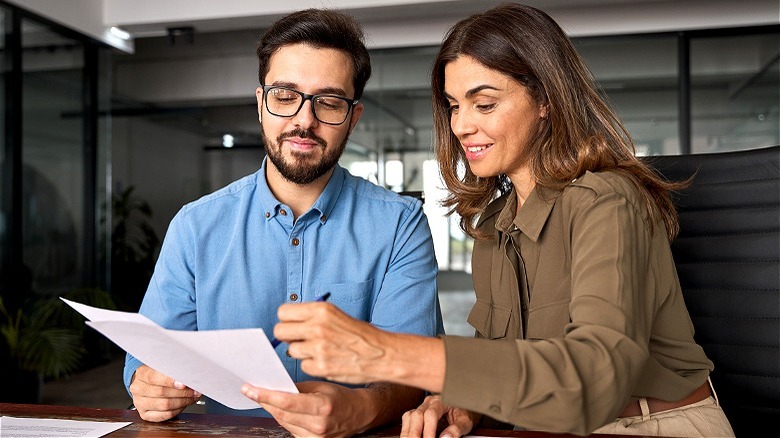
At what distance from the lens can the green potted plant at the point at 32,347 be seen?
13.3 feet

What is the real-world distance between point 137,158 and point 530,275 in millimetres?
5797

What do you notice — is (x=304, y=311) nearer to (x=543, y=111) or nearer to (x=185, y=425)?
(x=185, y=425)

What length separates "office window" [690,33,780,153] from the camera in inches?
191

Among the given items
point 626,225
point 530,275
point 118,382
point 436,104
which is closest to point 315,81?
point 436,104

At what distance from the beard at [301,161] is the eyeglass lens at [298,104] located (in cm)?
5

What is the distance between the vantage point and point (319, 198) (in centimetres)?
165

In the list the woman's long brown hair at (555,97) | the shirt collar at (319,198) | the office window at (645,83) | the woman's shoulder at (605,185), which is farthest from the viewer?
the office window at (645,83)

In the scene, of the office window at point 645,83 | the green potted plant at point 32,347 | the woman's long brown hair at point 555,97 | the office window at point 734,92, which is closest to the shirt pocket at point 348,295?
the woman's long brown hair at point 555,97

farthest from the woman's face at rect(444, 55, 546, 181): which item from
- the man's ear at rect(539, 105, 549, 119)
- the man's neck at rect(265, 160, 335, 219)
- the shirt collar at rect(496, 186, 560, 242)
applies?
the man's neck at rect(265, 160, 335, 219)

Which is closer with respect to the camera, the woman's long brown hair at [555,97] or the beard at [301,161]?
the woman's long brown hair at [555,97]

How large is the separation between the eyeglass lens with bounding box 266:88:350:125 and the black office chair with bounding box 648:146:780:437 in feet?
2.67

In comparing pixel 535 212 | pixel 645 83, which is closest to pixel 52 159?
pixel 645 83

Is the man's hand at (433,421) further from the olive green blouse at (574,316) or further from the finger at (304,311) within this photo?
the finger at (304,311)

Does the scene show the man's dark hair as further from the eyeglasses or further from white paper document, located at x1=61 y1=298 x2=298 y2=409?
white paper document, located at x1=61 y1=298 x2=298 y2=409
